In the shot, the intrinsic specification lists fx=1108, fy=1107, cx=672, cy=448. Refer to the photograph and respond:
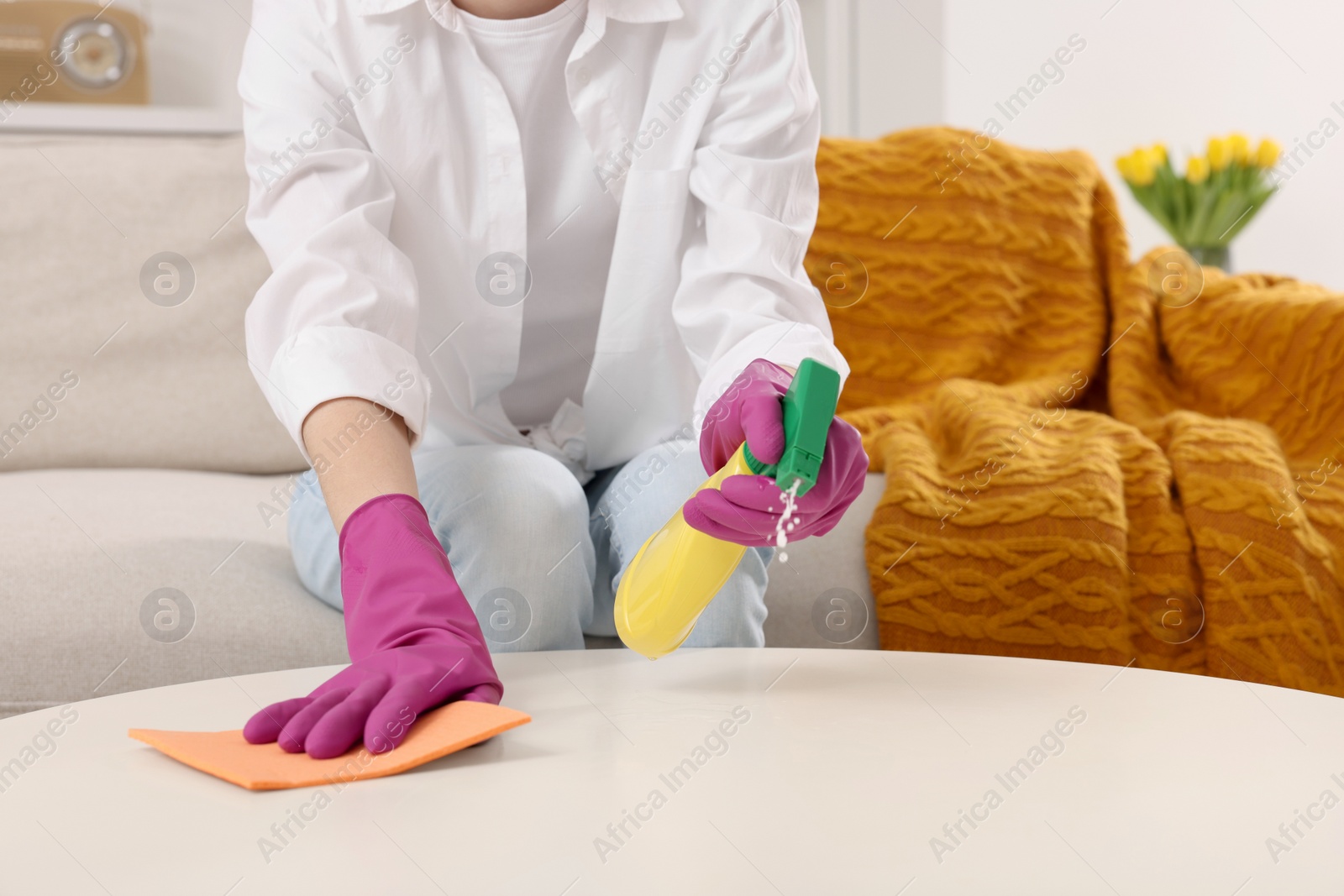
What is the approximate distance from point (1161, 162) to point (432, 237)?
1.57 meters

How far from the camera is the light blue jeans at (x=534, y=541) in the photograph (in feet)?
2.53

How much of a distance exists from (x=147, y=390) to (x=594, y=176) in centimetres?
68

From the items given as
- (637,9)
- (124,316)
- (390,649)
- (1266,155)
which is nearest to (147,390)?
(124,316)

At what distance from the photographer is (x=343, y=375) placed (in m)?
0.68

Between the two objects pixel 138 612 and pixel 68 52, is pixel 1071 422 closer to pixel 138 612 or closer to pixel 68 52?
pixel 138 612

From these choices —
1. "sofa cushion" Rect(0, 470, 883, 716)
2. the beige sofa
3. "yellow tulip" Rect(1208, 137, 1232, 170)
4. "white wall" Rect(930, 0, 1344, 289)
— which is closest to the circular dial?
the beige sofa

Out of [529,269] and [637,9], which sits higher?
[637,9]

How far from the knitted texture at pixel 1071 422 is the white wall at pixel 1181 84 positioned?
0.71 metres

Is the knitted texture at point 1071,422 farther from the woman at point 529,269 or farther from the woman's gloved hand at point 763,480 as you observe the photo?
the woman's gloved hand at point 763,480

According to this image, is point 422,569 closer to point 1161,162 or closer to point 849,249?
point 849,249

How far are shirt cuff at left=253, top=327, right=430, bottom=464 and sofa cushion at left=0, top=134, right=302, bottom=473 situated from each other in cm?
63

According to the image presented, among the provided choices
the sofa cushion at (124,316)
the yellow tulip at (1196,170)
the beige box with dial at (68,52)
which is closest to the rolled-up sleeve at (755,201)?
the sofa cushion at (124,316)

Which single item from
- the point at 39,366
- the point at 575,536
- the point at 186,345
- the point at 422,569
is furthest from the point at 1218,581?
the point at 39,366

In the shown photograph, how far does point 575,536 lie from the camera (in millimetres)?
797
